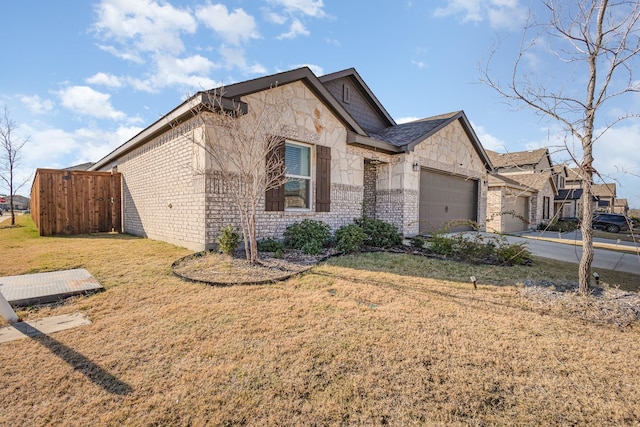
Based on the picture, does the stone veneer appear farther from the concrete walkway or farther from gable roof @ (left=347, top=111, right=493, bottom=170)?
the concrete walkway

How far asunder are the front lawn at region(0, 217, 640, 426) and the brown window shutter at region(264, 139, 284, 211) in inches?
130

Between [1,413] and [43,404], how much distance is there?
0.70 ft

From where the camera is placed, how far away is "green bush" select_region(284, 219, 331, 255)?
7.31 meters

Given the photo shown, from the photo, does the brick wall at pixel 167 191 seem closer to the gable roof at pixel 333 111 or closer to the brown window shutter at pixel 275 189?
the gable roof at pixel 333 111

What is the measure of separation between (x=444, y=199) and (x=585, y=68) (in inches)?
336

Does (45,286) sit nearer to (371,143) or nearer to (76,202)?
(76,202)

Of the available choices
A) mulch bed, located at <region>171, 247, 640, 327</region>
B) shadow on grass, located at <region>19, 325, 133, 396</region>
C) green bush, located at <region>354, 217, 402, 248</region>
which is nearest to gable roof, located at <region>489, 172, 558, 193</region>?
green bush, located at <region>354, 217, 402, 248</region>

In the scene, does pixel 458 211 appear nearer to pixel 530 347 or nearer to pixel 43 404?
pixel 530 347

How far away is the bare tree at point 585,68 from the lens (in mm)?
3934

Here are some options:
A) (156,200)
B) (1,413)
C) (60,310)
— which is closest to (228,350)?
(1,413)

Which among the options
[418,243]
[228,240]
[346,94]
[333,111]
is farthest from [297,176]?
[346,94]

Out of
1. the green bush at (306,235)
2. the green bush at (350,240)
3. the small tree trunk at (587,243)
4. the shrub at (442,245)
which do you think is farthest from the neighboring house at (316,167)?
the small tree trunk at (587,243)

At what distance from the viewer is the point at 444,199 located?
41.1ft

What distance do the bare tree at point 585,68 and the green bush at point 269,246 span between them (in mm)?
5316
